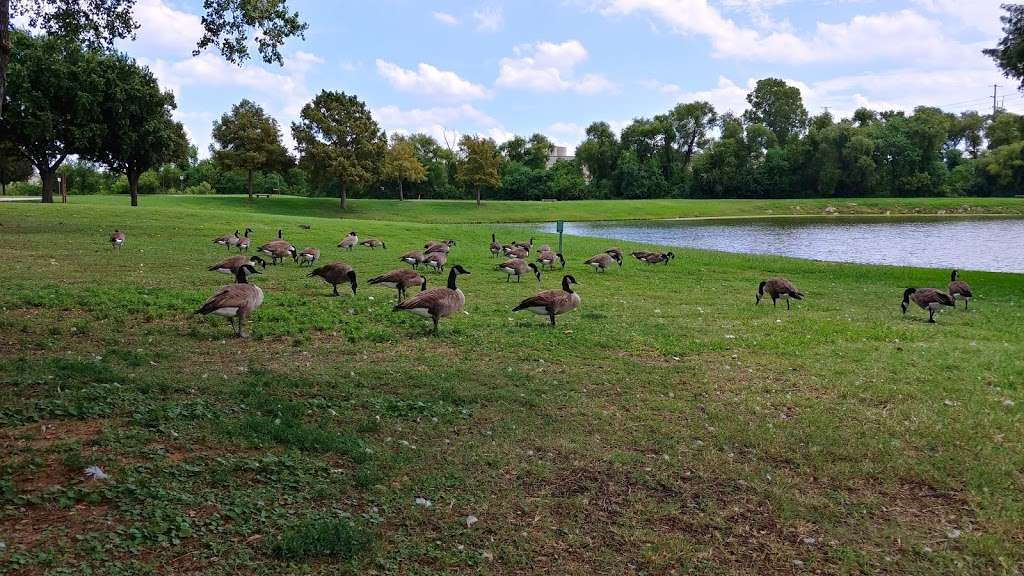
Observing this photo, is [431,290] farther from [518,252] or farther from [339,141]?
[339,141]

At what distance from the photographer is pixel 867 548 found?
4.88 metres

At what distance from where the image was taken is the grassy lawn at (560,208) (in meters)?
69.0

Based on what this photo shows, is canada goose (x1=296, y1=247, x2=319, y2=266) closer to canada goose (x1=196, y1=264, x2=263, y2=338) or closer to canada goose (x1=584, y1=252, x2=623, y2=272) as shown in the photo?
canada goose (x1=584, y1=252, x2=623, y2=272)

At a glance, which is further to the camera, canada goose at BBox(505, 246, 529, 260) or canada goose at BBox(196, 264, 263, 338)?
canada goose at BBox(505, 246, 529, 260)

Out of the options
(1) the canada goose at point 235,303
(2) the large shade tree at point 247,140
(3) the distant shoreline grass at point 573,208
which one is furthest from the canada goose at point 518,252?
(2) the large shade tree at point 247,140

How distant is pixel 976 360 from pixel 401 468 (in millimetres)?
9439

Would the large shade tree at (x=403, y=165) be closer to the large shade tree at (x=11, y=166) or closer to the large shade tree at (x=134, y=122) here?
the large shade tree at (x=134, y=122)

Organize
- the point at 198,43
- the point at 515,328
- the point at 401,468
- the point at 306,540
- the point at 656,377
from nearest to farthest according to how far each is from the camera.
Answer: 1. the point at 306,540
2. the point at 401,468
3. the point at 656,377
4. the point at 515,328
5. the point at 198,43

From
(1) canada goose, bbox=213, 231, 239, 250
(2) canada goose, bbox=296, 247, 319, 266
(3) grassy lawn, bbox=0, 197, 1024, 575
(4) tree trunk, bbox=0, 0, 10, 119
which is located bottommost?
(3) grassy lawn, bbox=0, 197, 1024, 575

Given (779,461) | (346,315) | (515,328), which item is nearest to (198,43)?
(346,315)

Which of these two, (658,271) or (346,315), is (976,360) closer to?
(346,315)

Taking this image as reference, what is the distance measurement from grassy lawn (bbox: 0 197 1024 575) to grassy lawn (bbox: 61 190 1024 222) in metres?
57.6

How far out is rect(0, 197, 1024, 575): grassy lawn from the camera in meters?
4.61

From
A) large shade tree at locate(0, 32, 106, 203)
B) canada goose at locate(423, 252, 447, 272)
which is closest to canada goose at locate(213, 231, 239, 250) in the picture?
canada goose at locate(423, 252, 447, 272)
